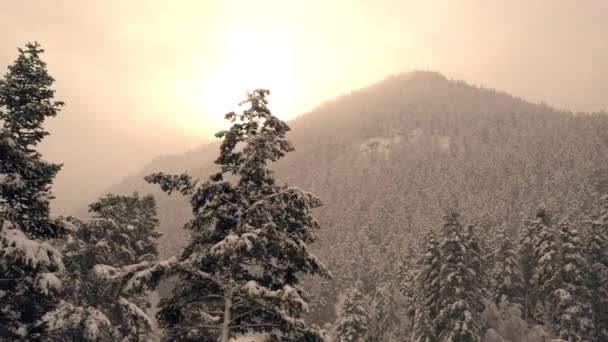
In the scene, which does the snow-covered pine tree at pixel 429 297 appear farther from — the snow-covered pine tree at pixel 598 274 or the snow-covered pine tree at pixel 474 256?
the snow-covered pine tree at pixel 598 274

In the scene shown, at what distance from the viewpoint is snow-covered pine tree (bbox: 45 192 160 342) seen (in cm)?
1482

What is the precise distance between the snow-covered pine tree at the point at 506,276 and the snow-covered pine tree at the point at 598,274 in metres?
9.36

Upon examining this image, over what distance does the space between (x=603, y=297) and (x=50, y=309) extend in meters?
52.5

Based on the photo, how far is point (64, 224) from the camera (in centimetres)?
1352

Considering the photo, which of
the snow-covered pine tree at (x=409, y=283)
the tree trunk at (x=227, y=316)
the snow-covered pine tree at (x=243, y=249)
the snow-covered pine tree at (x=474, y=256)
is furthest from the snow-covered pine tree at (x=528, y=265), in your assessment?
the tree trunk at (x=227, y=316)

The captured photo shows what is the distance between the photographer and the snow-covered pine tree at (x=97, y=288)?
14820 millimetres

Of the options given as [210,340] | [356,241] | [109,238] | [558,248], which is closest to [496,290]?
[558,248]

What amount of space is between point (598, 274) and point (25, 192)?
54185mm

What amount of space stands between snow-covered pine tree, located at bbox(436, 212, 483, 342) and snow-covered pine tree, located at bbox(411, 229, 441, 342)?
2.43ft

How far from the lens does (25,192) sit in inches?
514

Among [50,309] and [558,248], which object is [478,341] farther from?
[50,309]

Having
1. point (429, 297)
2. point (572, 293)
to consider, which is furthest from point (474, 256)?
point (572, 293)

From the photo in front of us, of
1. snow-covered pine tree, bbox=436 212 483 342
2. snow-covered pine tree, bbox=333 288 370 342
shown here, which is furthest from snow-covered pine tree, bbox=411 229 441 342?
snow-covered pine tree, bbox=333 288 370 342

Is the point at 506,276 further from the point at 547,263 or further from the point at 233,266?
the point at 233,266
